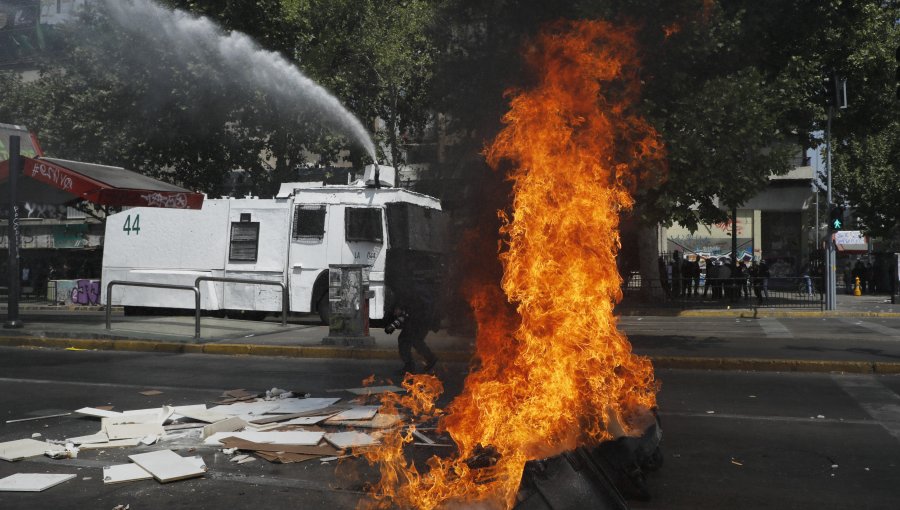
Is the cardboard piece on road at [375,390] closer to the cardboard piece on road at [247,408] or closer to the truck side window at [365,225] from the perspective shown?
the cardboard piece on road at [247,408]

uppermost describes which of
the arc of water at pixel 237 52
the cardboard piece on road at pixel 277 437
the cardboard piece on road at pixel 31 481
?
the arc of water at pixel 237 52

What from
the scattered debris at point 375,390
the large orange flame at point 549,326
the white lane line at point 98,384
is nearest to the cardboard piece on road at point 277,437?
the large orange flame at point 549,326

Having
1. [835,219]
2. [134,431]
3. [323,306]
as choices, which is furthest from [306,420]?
[835,219]

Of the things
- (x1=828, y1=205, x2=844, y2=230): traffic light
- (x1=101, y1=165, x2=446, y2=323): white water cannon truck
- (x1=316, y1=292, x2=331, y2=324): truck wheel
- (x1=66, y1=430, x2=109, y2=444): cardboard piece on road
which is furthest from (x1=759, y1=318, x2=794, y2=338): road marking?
(x1=66, y1=430, x2=109, y2=444): cardboard piece on road

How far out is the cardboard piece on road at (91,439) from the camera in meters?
5.96

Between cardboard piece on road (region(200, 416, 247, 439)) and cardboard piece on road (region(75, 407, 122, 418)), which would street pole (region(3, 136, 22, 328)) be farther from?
cardboard piece on road (region(200, 416, 247, 439))

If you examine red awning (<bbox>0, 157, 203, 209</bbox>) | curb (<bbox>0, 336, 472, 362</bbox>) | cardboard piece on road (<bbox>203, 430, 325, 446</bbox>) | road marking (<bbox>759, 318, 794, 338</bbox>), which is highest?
red awning (<bbox>0, 157, 203, 209</bbox>)

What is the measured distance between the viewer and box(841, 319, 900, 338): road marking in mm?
14445

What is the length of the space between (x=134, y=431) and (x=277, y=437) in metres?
1.29

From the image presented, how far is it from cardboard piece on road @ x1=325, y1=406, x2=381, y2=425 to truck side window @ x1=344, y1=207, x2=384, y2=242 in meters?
8.49

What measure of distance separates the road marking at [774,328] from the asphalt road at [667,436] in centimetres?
460

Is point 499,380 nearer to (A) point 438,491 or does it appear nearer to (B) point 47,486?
(A) point 438,491

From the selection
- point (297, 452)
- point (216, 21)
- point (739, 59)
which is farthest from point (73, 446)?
point (216, 21)

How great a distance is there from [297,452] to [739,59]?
10.5 metres
